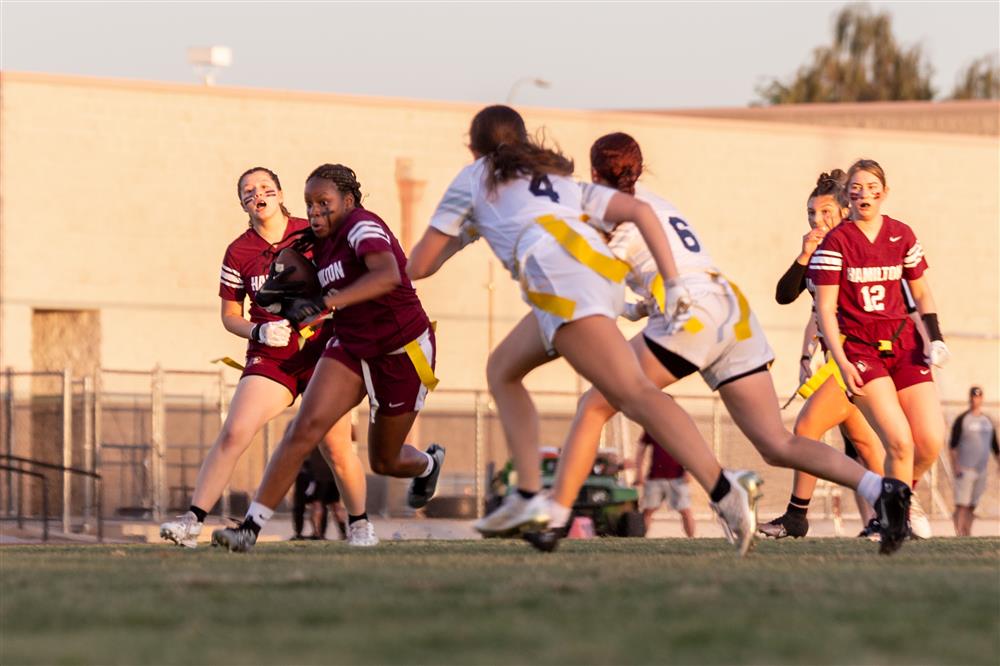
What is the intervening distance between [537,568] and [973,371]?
32.9 m

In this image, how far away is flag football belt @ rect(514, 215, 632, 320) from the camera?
7512 mm

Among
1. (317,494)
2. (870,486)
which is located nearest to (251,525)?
(870,486)

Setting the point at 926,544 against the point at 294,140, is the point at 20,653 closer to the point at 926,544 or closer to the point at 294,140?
the point at 926,544

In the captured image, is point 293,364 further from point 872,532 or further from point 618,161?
point 872,532

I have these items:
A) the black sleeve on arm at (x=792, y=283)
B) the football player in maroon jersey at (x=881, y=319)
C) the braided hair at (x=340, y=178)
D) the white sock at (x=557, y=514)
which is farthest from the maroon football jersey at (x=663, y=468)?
the white sock at (x=557, y=514)

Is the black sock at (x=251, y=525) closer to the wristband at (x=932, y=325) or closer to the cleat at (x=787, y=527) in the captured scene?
the cleat at (x=787, y=527)

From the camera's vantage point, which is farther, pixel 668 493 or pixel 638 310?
pixel 668 493

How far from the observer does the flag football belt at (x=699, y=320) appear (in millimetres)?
7801

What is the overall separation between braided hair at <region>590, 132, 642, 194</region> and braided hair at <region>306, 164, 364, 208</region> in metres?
1.31

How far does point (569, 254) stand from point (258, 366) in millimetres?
2666

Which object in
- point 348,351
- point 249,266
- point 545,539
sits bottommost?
point 545,539

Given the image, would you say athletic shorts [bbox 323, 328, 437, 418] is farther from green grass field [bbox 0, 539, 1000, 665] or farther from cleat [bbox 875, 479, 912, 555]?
cleat [bbox 875, 479, 912, 555]

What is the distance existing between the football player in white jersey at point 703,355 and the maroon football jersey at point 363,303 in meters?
1.15

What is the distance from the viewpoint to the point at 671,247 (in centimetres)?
789
